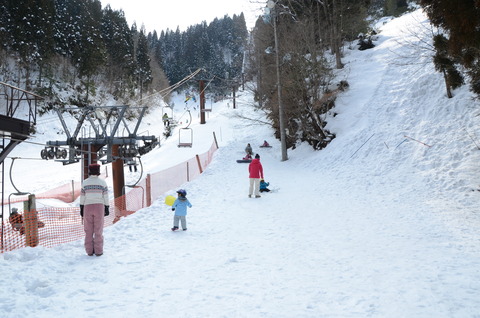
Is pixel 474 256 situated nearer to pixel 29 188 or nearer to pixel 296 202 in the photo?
pixel 296 202

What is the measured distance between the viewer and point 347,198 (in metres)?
11.4

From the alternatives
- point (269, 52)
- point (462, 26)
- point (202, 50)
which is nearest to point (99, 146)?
point (462, 26)

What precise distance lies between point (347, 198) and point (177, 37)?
125 meters

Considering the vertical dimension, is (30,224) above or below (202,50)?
below

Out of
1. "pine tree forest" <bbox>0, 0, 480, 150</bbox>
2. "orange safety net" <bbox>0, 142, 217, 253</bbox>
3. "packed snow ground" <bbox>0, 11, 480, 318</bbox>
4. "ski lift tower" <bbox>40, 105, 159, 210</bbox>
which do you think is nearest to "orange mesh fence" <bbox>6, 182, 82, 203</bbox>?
"orange safety net" <bbox>0, 142, 217, 253</bbox>

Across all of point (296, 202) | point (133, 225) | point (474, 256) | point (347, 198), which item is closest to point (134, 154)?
point (133, 225)

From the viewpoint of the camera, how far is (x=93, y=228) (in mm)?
6328

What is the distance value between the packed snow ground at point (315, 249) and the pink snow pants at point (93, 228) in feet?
0.81

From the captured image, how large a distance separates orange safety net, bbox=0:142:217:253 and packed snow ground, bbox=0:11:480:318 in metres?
0.85

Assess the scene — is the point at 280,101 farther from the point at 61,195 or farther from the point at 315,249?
the point at 315,249

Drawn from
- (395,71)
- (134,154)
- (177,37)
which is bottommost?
(134,154)

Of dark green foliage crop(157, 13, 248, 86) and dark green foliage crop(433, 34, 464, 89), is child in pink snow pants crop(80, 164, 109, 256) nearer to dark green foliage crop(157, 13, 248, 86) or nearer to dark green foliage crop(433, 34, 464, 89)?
dark green foliage crop(433, 34, 464, 89)

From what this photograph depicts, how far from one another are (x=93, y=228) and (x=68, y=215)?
182 inches

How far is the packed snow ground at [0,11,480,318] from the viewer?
429 centimetres
